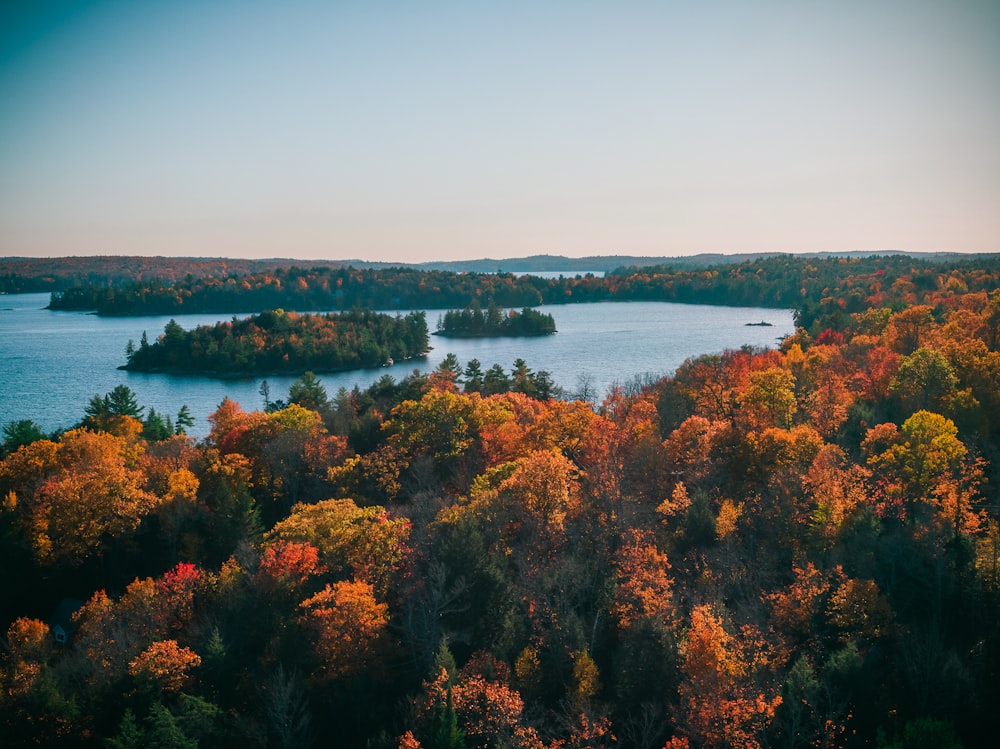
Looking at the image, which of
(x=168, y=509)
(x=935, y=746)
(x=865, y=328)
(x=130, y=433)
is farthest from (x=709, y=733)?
(x=865, y=328)

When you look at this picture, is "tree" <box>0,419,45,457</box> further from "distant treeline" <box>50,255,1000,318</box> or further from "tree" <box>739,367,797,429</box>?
"distant treeline" <box>50,255,1000,318</box>

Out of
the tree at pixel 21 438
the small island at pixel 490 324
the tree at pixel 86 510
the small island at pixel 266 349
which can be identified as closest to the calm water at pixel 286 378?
the small island at pixel 266 349

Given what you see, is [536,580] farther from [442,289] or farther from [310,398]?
[442,289]

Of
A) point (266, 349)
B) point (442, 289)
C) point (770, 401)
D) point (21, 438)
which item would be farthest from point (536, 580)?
point (442, 289)

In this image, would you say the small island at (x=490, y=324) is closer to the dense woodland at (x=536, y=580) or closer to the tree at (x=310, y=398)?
the tree at (x=310, y=398)

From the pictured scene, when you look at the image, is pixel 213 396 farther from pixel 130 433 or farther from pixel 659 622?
pixel 659 622
